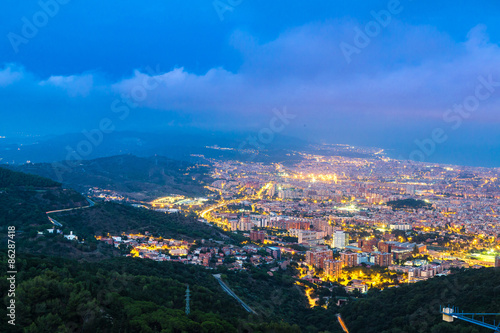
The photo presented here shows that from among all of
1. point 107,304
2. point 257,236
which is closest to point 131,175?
point 257,236

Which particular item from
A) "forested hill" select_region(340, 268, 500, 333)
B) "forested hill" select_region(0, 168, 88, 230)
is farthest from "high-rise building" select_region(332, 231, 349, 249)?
"forested hill" select_region(0, 168, 88, 230)

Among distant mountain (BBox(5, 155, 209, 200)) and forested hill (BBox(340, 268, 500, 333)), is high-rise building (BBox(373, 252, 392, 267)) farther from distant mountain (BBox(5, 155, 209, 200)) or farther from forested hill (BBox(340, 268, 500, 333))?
distant mountain (BBox(5, 155, 209, 200))

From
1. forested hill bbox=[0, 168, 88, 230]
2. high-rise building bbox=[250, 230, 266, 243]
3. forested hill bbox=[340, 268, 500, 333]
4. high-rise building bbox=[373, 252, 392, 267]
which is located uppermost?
forested hill bbox=[0, 168, 88, 230]

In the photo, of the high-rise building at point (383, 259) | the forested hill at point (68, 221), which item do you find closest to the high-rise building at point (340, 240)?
the high-rise building at point (383, 259)

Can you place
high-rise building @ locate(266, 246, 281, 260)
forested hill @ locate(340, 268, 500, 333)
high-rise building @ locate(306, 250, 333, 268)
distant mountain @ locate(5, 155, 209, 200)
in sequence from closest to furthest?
forested hill @ locate(340, 268, 500, 333)
high-rise building @ locate(306, 250, 333, 268)
high-rise building @ locate(266, 246, 281, 260)
distant mountain @ locate(5, 155, 209, 200)

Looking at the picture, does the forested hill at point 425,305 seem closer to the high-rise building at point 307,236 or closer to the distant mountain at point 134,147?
the high-rise building at point 307,236

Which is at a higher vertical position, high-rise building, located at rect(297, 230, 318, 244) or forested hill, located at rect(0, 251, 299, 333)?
high-rise building, located at rect(297, 230, 318, 244)

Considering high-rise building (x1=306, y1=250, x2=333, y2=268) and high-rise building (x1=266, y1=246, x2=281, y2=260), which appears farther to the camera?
high-rise building (x1=266, y1=246, x2=281, y2=260)

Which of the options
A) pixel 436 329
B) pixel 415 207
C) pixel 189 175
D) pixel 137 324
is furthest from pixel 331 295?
pixel 189 175

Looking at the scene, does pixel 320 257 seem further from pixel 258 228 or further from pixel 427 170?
pixel 427 170

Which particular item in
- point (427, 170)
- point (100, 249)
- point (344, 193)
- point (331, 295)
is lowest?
point (331, 295)
